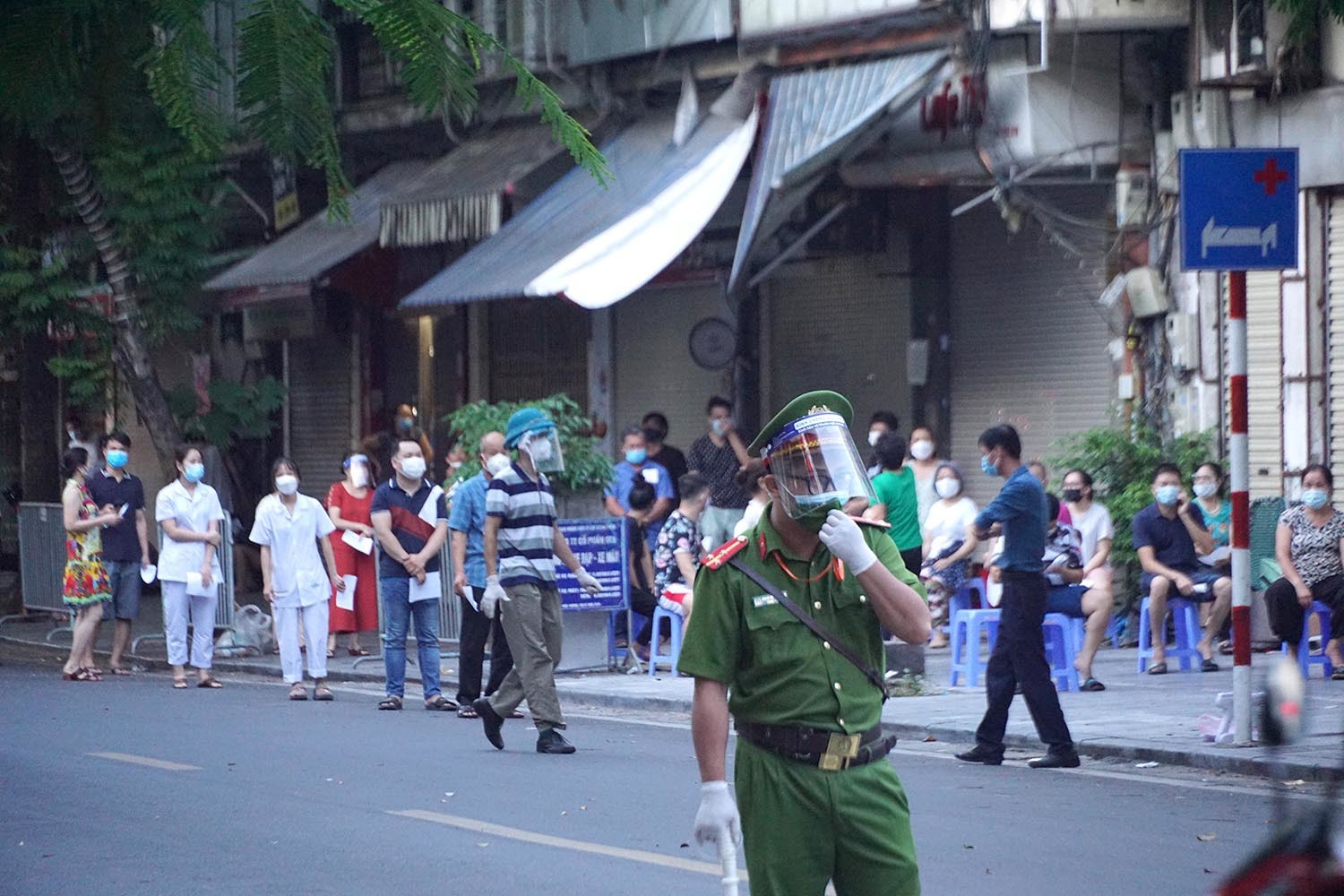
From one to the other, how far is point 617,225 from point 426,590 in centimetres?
529

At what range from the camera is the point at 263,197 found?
26.0 metres

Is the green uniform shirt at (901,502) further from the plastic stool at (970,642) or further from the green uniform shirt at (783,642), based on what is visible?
the green uniform shirt at (783,642)

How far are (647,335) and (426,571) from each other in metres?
8.34

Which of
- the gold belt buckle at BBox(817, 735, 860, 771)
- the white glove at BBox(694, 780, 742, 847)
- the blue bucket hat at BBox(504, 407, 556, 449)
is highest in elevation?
the blue bucket hat at BBox(504, 407, 556, 449)

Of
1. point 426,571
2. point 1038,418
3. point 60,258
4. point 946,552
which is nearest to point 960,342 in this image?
point 1038,418

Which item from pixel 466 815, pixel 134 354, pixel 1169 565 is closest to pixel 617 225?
pixel 1169 565

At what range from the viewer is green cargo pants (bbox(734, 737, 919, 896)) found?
4.60 m

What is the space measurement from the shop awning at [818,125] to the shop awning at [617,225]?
0.45 m

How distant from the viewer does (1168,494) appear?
48.9 ft

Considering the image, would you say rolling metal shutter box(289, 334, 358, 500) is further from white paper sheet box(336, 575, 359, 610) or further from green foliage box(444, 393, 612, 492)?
green foliage box(444, 393, 612, 492)

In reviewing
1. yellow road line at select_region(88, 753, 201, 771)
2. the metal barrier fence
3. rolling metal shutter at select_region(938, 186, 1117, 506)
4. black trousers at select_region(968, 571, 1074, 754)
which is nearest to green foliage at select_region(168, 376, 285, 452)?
the metal barrier fence

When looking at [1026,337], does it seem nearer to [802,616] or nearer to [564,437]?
[564,437]

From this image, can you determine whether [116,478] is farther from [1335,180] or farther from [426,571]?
[1335,180]

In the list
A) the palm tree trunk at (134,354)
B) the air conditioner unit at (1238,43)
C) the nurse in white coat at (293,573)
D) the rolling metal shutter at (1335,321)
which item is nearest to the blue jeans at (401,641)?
the nurse in white coat at (293,573)
